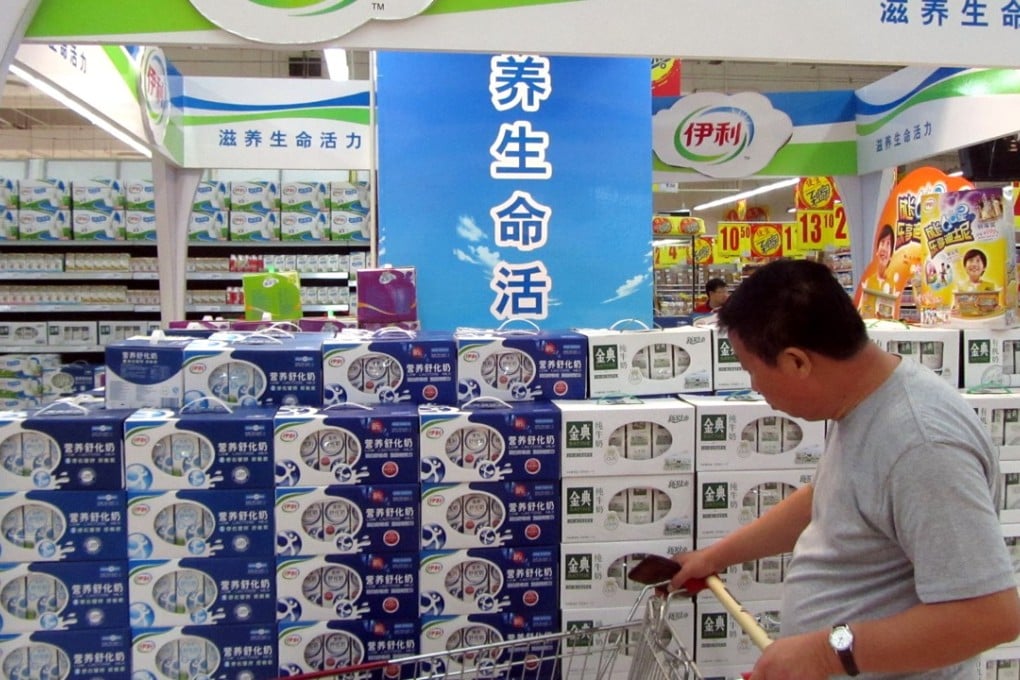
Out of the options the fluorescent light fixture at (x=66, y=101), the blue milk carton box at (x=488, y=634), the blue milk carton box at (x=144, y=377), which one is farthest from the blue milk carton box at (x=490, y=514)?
the fluorescent light fixture at (x=66, y=101)

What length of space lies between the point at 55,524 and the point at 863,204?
6306 mm

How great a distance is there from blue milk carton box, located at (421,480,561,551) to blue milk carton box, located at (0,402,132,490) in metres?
0.82

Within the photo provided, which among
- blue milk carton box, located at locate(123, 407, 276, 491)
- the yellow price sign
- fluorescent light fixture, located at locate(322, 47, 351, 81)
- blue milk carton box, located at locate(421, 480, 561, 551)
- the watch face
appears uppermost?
fluorescent light fixture, located at locate(322, 47, 351, 81)

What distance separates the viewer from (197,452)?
7.02 feet

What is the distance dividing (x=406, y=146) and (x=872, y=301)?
2673 millimetres

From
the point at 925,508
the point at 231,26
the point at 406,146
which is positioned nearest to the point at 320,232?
the point at 406,146

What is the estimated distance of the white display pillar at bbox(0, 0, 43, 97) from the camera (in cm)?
234

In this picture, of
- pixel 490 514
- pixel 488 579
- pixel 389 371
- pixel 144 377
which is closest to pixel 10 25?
pixel 144 377

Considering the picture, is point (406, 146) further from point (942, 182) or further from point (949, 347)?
point (949, 347)

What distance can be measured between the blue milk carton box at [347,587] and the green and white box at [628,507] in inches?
17.9

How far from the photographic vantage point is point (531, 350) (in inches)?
94.8

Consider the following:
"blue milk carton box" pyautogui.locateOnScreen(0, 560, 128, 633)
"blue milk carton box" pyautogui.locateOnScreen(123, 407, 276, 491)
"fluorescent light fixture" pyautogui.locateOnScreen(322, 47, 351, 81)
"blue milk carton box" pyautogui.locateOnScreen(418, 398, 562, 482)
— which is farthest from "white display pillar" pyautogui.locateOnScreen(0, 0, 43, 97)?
"fluorescent light fixture" pyautogui.locateOnScreen(322, 47, 351, 81)

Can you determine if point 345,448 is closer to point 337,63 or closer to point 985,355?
point 985,355

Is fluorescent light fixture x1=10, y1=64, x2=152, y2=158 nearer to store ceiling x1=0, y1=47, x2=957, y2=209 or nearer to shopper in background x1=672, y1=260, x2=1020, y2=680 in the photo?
shopper in background x1=672, y1=260, x2=1020, y2=680
